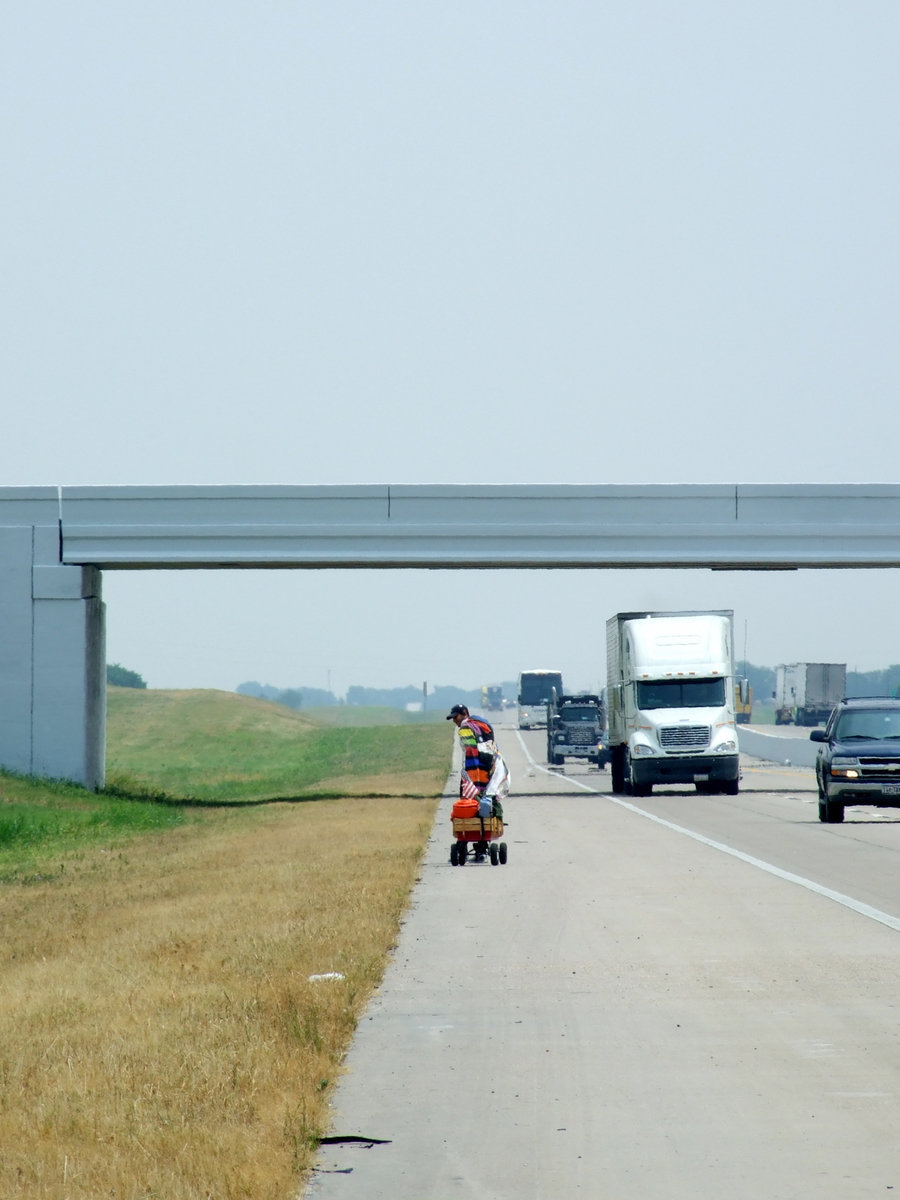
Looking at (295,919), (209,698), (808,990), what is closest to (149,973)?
(295,919)

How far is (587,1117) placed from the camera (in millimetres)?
7047

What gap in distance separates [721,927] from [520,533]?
28.6 meters

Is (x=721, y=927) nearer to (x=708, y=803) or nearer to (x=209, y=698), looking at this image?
(x=708, y=803)

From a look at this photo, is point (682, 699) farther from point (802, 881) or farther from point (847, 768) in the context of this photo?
point (802, 881)

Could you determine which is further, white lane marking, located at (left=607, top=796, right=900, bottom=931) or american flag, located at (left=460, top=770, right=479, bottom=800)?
american flag, located at (left=460, top=770, right=479, bottom=800)

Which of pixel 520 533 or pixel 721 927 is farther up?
pixel 520 533

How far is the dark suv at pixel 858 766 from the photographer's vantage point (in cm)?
2772

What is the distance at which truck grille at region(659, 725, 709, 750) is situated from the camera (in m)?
40.0

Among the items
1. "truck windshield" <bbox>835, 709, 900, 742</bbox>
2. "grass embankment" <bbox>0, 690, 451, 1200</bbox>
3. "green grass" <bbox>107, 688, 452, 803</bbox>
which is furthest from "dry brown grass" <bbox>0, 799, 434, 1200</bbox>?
"green grass" <bbox>107, 688, 452, 803</bbox>

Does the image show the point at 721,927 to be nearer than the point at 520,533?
Yes

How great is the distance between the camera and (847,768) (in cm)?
2772

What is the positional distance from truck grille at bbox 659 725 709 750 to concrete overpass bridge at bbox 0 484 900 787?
4.55 metres

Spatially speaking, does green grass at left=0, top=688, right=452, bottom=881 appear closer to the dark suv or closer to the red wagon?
the red wagon

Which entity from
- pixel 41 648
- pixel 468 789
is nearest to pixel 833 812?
pixel 468 789
